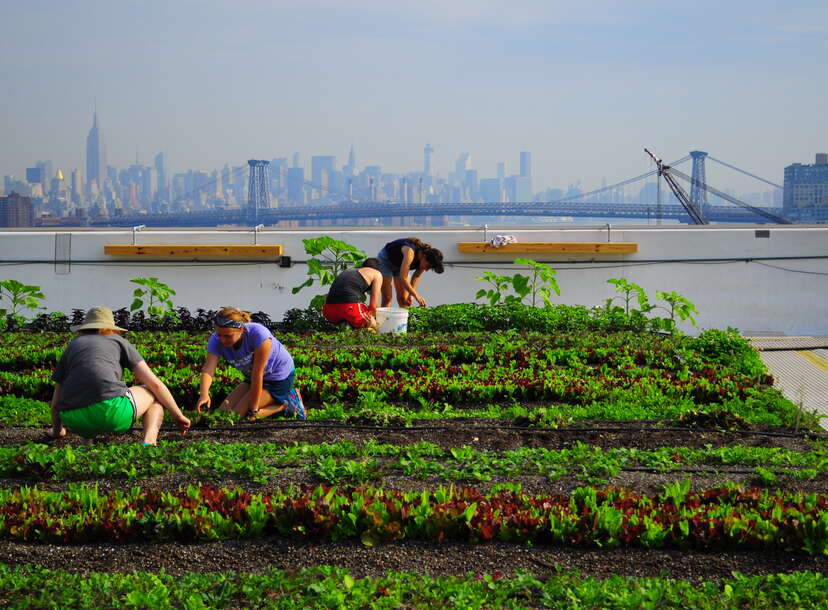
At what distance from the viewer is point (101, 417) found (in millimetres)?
6953

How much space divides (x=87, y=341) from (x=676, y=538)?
14.6 feet

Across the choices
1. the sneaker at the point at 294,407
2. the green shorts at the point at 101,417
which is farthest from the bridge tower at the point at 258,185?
the green shorts at the point at 101,417

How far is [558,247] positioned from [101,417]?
1032 centimetres

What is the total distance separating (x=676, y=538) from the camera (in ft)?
16.4

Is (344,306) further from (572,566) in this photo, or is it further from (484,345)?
(572,566)

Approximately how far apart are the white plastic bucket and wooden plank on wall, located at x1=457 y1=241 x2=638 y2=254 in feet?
13.1

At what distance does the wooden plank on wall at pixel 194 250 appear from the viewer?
15914 mm

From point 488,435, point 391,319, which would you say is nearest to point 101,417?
point 488,435

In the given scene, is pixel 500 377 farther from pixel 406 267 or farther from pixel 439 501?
pixel 439 501

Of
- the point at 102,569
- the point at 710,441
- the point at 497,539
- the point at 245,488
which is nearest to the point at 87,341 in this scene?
the point at 245,488

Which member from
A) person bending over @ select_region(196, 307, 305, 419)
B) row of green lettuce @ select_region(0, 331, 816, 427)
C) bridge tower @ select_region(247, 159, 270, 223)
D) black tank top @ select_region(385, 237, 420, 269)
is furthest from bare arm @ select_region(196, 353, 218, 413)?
bridge tower @ select_region(247, 159, 270, 223)

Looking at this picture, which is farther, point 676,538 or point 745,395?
point 745,395

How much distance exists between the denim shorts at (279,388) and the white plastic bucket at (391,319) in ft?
13.3

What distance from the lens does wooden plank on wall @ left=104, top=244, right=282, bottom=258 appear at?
15914mm
